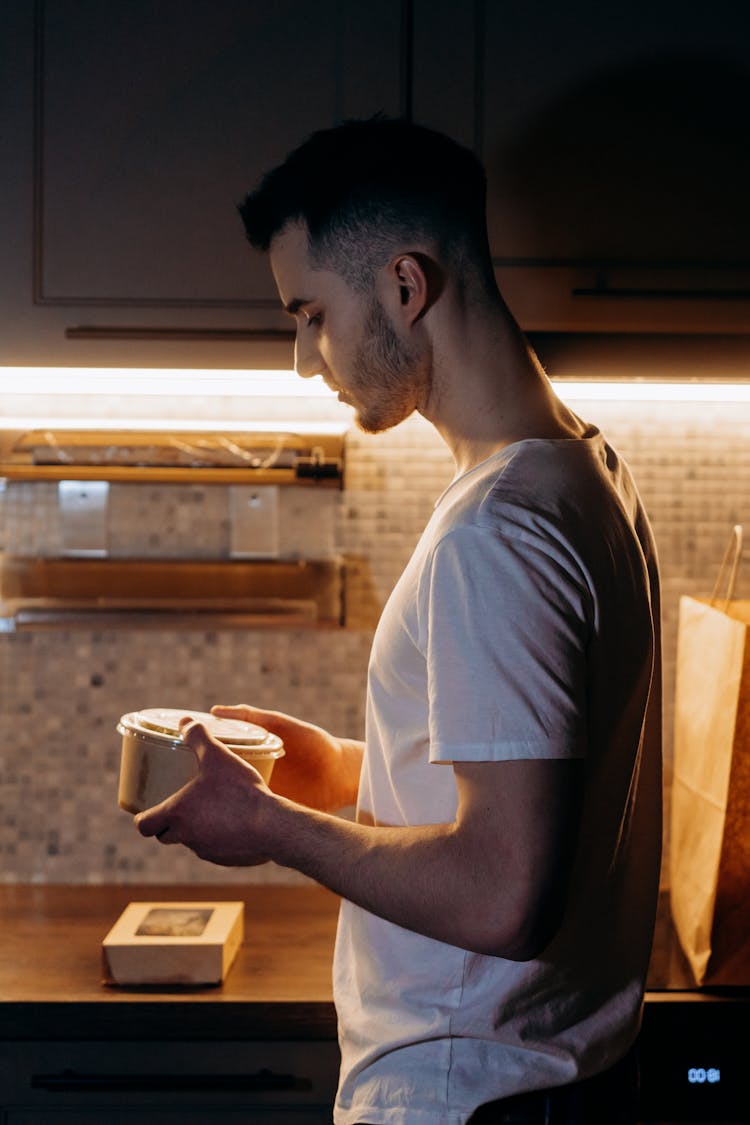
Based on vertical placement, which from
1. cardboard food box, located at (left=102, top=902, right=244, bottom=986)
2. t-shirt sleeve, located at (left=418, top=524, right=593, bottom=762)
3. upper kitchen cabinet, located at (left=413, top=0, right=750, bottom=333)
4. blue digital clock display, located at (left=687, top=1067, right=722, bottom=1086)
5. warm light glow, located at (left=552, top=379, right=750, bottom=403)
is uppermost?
upper kitchen cabinet, located at (left=413, top=0, right=750, bottom=333)

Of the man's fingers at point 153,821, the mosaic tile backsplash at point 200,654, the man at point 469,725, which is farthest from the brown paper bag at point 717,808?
the man's fingers at point 153,821

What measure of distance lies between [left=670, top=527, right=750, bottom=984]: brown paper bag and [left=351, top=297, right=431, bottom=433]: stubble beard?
54 centimetres

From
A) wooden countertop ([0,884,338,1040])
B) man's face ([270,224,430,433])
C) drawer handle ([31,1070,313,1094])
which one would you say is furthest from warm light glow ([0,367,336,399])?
drawer handle ([31,1070,313,1094])

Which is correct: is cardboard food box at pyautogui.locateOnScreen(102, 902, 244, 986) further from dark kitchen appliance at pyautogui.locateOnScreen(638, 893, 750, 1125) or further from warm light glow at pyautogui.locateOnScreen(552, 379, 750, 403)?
warm light glow at pyautogui.locateOnScreen(552, 379, 750, 403)

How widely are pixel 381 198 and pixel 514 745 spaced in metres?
0.55

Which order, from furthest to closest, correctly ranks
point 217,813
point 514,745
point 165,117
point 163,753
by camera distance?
point 165,117 → point 163,753 → point 217,813 → point 514,745

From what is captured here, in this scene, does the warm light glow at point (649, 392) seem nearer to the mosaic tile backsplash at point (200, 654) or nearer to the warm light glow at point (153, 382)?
the mosaic tile backsplash at point (200, 654)

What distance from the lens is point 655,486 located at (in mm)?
1793

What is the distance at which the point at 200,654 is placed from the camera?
180 centimetres

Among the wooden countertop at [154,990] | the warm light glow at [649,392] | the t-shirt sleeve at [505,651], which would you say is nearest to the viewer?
the t-shirt sleeve at [505,651]

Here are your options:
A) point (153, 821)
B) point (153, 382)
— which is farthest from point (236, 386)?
point (153, 821)

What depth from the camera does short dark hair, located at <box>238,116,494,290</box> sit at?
1024 millimetres

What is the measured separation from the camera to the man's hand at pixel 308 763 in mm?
1340

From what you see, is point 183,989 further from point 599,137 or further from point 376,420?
point 599,137
